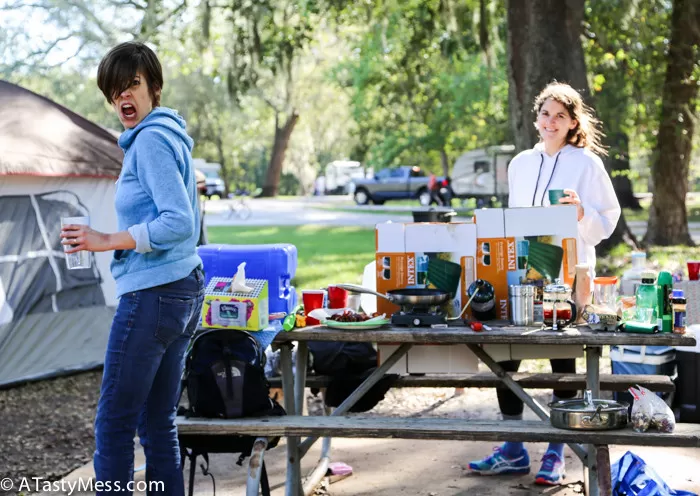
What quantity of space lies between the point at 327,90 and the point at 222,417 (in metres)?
40.0

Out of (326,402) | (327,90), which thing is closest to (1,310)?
(326,402)

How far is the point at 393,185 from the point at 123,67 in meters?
33.3

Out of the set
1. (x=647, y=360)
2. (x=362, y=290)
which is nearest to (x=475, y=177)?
(x=647, y=360)

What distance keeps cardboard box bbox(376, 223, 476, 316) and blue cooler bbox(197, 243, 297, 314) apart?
42cm

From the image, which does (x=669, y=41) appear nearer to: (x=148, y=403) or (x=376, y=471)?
(x=376, y=471)

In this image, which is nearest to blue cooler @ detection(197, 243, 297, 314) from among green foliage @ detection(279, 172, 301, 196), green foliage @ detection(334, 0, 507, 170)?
green foliage @ detection(334, 0, 507, 170)

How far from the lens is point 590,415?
A: 3.56 m

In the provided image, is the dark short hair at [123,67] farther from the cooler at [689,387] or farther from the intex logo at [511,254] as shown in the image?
the cooler at [689,387]

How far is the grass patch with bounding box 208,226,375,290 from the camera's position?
1352 cm

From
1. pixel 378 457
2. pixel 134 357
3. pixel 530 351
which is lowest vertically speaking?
pixel 378 457

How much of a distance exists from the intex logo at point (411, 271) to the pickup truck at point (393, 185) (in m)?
31.5

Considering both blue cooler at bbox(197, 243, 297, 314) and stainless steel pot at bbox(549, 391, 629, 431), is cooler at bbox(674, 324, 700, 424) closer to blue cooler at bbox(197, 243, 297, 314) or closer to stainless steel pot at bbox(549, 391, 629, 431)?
stainless steel pot at bbox(549, 391, 629, 431)

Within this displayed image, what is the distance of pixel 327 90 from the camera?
141 ft

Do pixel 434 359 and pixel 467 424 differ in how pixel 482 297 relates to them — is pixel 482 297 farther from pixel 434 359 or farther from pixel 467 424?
pixel 467 424
